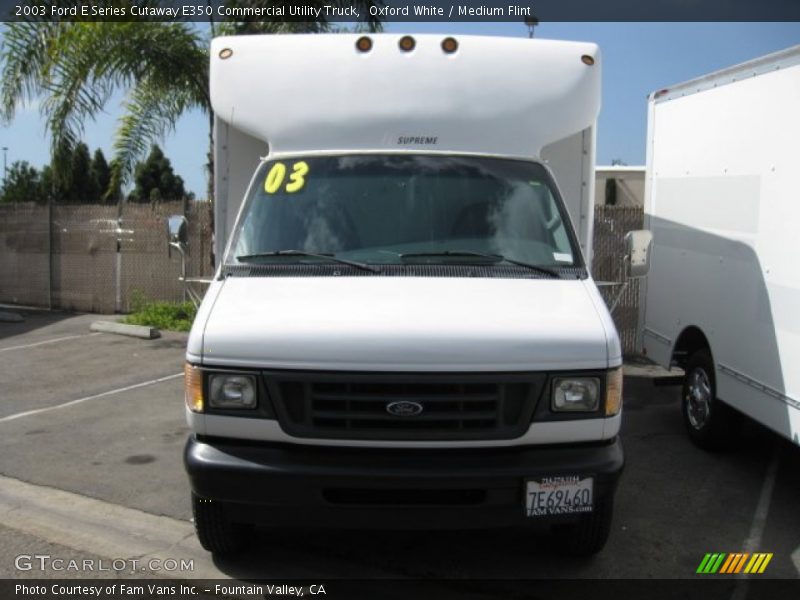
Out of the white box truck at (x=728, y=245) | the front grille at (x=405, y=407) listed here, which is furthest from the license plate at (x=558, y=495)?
the white box truck at (x=728, y=245)

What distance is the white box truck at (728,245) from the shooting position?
4.83 m

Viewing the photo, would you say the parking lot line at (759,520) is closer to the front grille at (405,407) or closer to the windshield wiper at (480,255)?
the front grille at (405,407)

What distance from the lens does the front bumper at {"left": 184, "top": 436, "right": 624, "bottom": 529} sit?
3395mm

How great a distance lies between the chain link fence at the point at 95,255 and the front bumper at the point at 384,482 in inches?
358

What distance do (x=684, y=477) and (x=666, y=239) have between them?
2263 mm

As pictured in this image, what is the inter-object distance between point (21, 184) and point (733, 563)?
30621 millimetres

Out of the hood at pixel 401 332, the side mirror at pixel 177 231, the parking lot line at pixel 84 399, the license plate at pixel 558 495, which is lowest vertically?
the parking lot line at pixel 84 399

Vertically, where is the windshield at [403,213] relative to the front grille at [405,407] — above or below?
above

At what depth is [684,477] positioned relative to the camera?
5547 mm

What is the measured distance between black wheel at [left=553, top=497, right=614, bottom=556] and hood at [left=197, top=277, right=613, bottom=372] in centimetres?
91

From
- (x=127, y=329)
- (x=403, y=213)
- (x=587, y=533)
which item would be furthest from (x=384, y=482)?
(x=127, y=329)

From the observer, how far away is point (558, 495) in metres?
3.45

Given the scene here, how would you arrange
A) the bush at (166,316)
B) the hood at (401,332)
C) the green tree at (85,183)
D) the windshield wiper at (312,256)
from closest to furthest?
the hood at (401,332) → the windshield wiper at (312,256) → the bush at (166,316) → the green tree at (85,183)

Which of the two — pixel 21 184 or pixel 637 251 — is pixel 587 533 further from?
pixel 21 184
